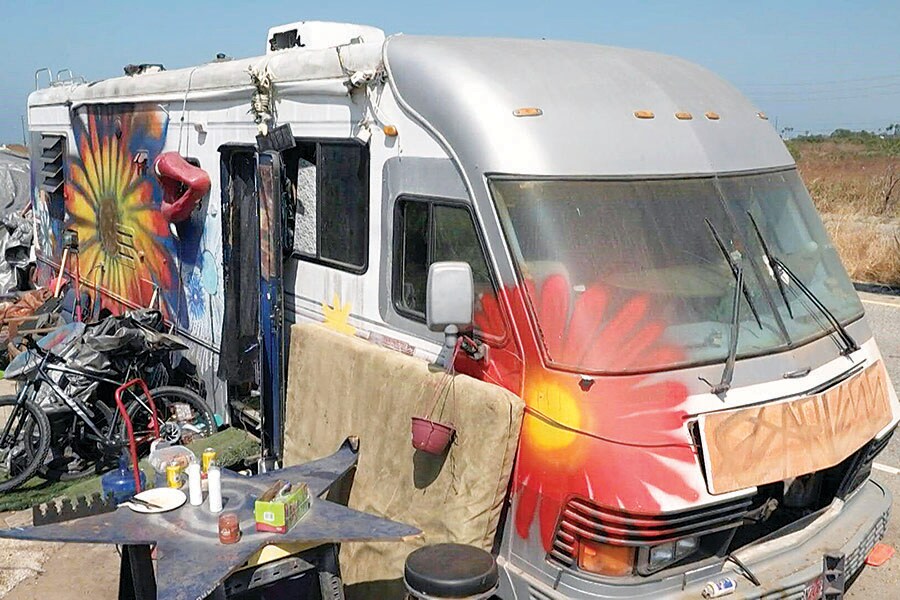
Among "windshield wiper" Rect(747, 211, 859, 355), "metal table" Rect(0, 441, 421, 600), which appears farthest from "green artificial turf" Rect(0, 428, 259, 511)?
"windshield wiper" Rect(747, 211, 859, 355)

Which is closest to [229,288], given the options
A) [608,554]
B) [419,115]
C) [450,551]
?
[419,115]

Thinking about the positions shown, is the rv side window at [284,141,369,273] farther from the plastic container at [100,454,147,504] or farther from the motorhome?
the plastic container at [100,454,147,504]

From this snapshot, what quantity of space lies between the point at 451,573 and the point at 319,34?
3706 millimetres

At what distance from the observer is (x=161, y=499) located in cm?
407

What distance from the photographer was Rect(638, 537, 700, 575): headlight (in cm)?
356

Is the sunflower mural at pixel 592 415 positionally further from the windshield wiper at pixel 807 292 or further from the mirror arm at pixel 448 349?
the windshield wiper at pixel 807 292

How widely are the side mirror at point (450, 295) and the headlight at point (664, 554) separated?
1.21m

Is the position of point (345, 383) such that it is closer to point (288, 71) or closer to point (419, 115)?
point (419, 115)

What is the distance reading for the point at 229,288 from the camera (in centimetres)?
634

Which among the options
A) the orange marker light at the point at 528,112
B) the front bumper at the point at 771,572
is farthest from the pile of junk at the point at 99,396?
the orange marker light at the point at 528,112

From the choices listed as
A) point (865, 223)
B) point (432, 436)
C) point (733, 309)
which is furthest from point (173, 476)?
point (865, 223)

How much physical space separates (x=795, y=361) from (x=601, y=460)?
1.13 meters

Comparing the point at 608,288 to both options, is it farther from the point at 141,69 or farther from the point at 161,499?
the point at 141,69

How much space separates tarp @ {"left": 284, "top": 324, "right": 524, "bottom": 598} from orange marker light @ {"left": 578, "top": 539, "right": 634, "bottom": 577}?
0.44m
